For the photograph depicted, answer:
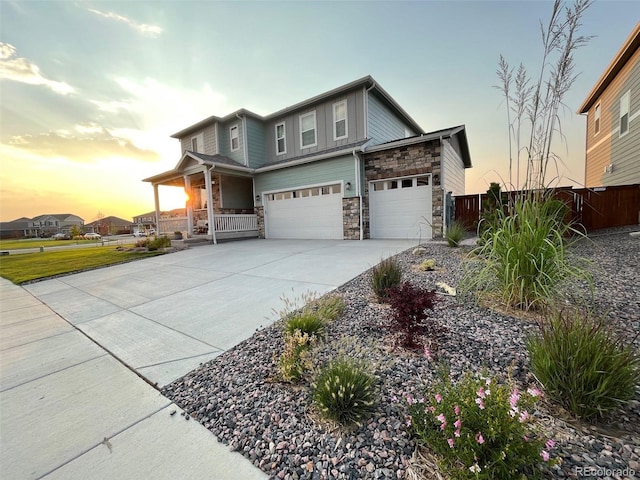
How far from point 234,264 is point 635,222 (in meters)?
12.4

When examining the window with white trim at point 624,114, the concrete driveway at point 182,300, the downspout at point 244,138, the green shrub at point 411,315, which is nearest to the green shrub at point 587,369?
the green shrub at point 411,315

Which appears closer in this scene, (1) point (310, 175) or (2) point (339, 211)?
(2) point (339, 211)

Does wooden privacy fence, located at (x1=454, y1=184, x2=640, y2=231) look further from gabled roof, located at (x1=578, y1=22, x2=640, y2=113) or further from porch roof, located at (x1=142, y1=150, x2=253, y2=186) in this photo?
porch roof, located at (x1=142, y1=150, x2=253, y2=186)

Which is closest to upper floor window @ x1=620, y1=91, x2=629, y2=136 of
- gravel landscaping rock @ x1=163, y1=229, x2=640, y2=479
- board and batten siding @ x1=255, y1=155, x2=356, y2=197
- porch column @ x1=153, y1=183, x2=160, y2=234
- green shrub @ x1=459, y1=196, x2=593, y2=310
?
board and batten siding @ x1=255, y1=155, x2=356, y2=197

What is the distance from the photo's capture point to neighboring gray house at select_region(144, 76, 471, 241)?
9.25 m

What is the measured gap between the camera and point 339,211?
1057 centimetres

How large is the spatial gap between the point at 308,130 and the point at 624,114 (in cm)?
1178

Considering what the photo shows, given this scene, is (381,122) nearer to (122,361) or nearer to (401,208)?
(401,208)

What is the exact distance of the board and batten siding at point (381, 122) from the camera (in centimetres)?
1067

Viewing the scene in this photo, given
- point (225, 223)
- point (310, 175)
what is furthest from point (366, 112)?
point (225, 223)

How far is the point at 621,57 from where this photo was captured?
8.43 meters

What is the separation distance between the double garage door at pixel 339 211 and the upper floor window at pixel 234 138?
335 centimetres

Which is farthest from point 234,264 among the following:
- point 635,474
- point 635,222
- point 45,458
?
point 635,222

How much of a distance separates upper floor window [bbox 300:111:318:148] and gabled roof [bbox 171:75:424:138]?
446mm
